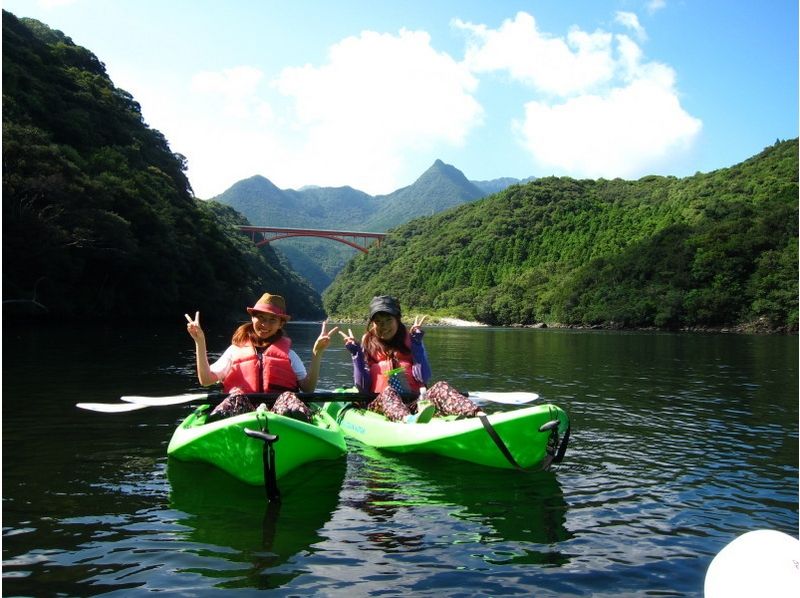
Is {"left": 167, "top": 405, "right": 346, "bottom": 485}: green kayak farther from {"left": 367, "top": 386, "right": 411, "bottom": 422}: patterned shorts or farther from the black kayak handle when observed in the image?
{"left": 367, "top": 386, "right": 411, "bottom": 422}: patterned shorts

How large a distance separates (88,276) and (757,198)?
78.5 meters

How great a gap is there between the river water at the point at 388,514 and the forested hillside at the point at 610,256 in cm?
5711

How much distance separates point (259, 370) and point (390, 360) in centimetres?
157

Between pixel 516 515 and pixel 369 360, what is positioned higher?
pixel 369 360

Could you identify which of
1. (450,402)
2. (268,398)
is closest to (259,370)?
(268,398)

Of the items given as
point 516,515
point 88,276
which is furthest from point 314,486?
point 88,276

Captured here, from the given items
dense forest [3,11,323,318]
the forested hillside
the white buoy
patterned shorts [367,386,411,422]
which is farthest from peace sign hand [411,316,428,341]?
the forested hillside

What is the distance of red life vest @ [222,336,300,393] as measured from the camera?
6504 mm

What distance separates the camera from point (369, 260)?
5960 inches

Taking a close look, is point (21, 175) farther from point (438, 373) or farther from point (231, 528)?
point (231, 528)

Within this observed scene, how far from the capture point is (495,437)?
5629mm

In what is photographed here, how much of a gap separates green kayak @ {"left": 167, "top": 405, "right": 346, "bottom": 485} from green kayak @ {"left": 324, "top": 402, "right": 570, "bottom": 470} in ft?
2.82

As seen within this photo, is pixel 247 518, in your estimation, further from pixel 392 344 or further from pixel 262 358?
pixel 392 344

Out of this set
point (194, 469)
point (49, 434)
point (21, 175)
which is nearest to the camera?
point (194, 469)
